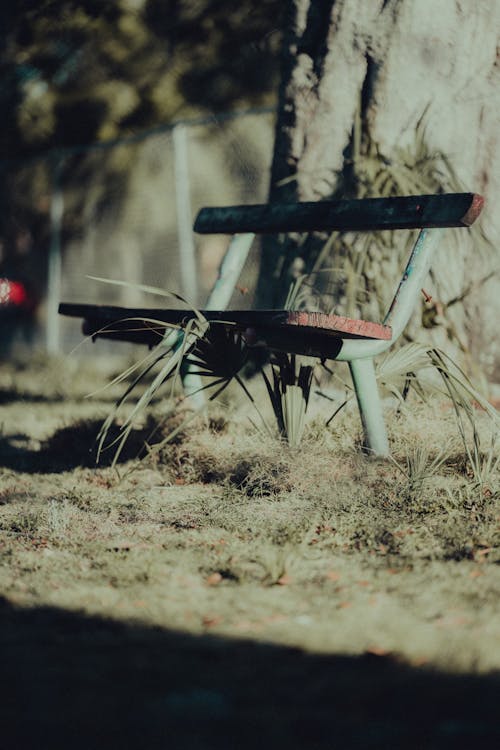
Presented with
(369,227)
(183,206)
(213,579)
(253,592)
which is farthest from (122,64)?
(253,592)

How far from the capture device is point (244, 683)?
184cm

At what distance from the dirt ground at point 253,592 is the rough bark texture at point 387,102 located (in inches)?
54.9

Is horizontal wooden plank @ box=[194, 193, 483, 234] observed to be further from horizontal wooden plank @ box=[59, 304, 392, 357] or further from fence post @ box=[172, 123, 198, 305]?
fence post @ box=[172, 123, 198, 305]

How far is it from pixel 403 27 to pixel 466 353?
1.75 m

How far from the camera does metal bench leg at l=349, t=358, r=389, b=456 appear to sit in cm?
339

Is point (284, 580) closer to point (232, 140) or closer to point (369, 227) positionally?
point (369, 227)

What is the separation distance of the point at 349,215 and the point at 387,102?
1.24m

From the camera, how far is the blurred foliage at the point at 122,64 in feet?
35.9

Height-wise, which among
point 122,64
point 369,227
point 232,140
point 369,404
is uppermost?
point 122,64

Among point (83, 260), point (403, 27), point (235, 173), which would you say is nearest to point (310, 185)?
point (403, 27)

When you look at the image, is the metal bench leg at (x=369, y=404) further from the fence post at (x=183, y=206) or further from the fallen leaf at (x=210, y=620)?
the fence post at (x=183, y=206)

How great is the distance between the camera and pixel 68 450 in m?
4.34

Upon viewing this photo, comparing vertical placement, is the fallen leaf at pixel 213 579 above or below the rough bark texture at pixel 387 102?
below

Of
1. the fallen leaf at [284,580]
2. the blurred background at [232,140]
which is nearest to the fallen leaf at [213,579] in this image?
the fallen leaf at [284,580]
